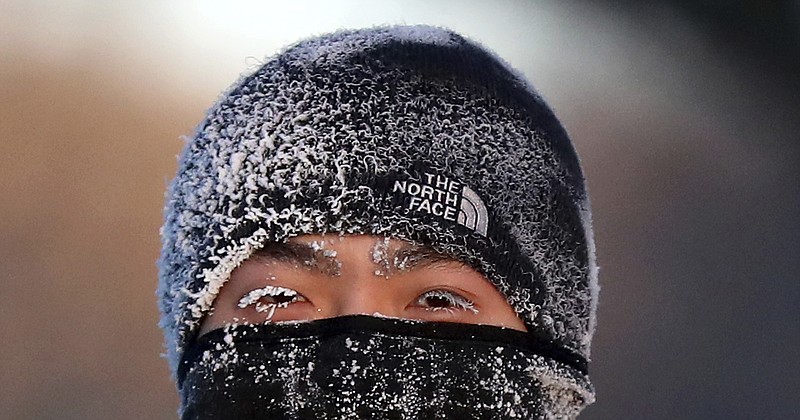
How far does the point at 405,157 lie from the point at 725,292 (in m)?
0.78

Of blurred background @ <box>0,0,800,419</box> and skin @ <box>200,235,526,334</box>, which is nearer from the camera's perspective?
skin @ <box>200,235,526,334</box>

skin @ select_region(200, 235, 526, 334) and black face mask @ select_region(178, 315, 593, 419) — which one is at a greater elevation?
skin @ select_region(200, 235, 526, 334)

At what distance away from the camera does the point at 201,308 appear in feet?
3.16

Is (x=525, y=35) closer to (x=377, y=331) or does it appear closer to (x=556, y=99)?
(x=556, y=99)

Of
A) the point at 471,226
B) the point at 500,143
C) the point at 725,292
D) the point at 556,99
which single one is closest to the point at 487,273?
the point at 471,226

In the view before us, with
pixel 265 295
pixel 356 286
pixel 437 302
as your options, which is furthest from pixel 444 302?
pixel 265 295

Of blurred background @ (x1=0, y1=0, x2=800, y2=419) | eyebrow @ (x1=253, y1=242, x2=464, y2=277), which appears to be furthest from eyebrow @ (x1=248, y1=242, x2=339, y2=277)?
blurred background @ (x1=0, y1=0, x2=800, y2=419)

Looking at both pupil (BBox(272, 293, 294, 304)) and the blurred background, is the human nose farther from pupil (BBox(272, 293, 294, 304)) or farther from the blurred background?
the blurred background

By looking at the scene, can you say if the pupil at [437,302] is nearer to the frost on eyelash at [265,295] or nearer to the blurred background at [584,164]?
the frost on eyelash at [265,295]

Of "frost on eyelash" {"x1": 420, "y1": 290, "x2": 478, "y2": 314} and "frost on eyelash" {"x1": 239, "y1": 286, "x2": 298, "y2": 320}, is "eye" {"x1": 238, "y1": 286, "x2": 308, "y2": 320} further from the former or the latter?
"frost on eyelash" {"x1": 420, "y1": 290, "x2": 478, "y2": 314}

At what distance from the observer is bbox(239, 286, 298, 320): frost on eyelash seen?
921 millimetres

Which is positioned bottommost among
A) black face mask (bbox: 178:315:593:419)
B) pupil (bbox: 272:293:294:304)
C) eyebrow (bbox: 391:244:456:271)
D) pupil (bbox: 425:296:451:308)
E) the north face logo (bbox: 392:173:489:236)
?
black face mask (bbox: 178:315:593:419)

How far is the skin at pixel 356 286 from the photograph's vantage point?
89 cm

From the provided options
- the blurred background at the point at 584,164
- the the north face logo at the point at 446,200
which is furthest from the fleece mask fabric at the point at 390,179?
the blurred background at the point at 584,164
